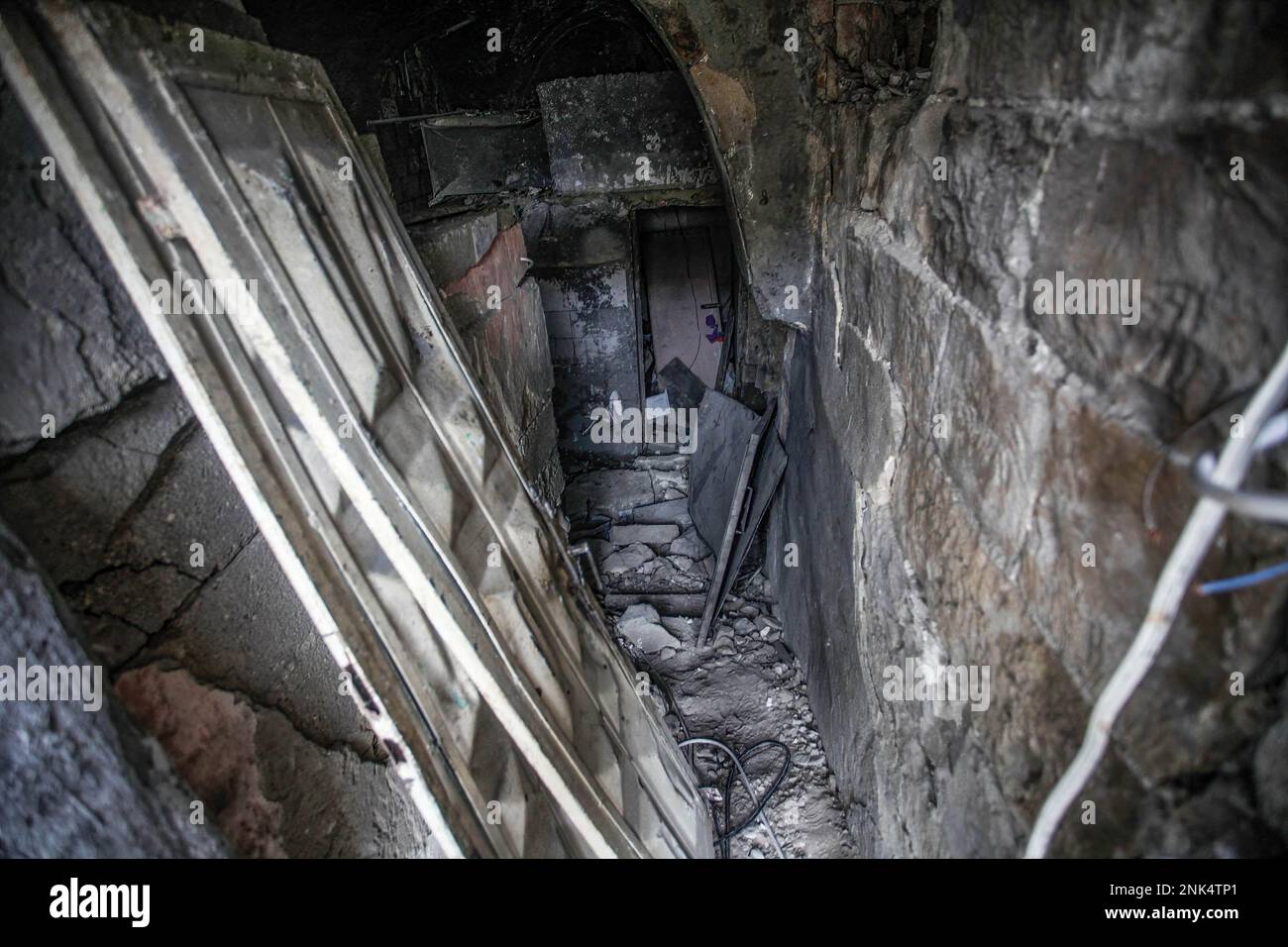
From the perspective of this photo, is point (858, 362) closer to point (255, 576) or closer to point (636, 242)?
point (255, 576)

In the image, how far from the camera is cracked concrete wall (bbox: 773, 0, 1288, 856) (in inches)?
27.6

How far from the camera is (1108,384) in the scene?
2.88 feet

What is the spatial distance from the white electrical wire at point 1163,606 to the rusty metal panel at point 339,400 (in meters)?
1.09

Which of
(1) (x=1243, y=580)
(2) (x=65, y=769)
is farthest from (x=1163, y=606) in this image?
(2) (x=65, y=769)

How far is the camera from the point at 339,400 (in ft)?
4.91

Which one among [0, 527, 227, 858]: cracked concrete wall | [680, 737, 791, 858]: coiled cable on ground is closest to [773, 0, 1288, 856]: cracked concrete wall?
[680, 737, 791, 858]: coiled cable on ground

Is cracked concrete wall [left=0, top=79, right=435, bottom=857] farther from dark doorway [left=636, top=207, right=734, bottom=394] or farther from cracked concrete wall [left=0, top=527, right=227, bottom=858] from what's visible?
dark doorway [left=636, top=207, right=734, bottom=394]

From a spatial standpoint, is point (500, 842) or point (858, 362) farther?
point (858, 362)

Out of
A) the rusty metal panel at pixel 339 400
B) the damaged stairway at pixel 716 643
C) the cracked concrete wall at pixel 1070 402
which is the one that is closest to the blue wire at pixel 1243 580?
the cracked concrete wall at pixel 1070 402

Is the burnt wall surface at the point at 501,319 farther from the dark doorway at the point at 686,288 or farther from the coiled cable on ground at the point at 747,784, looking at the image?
the dark doorway at the point at 686,288

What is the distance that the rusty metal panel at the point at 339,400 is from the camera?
50.2 inches

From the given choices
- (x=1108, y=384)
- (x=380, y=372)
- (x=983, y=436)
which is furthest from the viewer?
(x=380, y=372)
